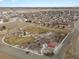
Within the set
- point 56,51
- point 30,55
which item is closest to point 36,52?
point 30,55

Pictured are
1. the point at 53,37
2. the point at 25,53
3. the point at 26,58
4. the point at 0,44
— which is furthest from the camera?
the point at 53,37

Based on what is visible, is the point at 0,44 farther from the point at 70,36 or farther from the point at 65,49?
the point at 70,36

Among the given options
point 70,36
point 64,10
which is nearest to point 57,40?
point 70,36

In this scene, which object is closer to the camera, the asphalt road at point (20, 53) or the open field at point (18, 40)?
the asphalt road at point (20, 53)

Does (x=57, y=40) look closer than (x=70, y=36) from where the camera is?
Yes

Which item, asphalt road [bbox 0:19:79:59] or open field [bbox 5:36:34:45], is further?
open field [bbox 5:36:34:45]

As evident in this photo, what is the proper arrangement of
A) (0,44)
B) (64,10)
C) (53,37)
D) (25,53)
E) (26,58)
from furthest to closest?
(64,10) → (53,37) → (0,44) → (25,53) → (26,58)

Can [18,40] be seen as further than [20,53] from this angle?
Yes

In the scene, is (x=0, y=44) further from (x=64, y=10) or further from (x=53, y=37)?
(x=64, y=10)

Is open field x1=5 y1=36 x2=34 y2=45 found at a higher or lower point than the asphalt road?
higher

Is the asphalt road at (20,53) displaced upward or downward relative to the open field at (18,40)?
downward
